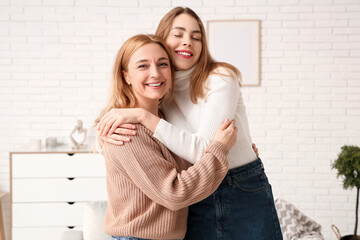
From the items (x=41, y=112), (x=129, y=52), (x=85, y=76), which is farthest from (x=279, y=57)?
(x=129, y=52)

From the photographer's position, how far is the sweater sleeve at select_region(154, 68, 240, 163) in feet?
4.94

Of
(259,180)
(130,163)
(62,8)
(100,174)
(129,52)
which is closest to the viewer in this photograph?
(130,163)

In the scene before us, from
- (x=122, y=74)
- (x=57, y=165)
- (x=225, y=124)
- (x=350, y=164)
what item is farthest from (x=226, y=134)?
(x=57, y=165)

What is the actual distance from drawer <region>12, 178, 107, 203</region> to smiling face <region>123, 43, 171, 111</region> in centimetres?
254

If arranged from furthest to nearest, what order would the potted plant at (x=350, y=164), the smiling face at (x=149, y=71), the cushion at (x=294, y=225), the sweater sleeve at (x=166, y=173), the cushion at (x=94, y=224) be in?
the potted plant at (x=350, y=164) → the cushion at (x=294, y=225) → the cushion at (x=94, y=224) → the smiling face at (x=149, y=71) → the sweater sleeve at (x=166, y=173)

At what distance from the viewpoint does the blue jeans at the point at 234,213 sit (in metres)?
1.62

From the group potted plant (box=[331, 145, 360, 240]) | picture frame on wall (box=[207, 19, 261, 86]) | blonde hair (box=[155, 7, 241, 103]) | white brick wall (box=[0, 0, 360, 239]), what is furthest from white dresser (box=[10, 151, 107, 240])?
blonde hair (box=[155, 7, 241, 103])

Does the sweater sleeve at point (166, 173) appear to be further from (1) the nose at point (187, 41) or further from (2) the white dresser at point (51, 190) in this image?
(2) the white dresser at point (51, 190)

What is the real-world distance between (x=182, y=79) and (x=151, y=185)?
601 millimetres

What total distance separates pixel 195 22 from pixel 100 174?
101 inches

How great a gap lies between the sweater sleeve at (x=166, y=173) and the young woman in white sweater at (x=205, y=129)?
6 cm

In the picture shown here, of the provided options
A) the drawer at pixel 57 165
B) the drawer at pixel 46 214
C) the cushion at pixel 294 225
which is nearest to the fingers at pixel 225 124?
the cushion at pixel 294 225

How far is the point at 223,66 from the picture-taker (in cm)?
171

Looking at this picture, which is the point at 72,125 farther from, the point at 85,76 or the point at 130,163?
the point at 130,163
